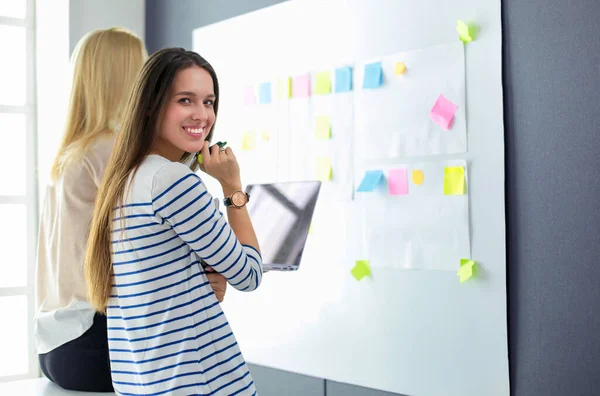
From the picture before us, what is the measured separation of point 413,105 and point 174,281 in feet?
3.94

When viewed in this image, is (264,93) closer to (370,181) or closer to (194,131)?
(370,181)

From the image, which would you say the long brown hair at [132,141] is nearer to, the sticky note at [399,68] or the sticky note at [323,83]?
the sticky note at [399,68]

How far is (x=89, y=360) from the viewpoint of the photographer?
171cm

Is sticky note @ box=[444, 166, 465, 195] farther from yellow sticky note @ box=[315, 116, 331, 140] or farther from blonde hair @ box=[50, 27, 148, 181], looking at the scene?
blonde hair @ box=[50, 27, 148, 181]

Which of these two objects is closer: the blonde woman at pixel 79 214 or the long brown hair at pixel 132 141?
the long brown hair at pixel 132 141

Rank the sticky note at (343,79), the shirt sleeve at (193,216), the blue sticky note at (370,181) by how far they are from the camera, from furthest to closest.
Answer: the sticky note at (343,79) → the blue sticky note at (370,181) → the shirt sleeve at (193,216)

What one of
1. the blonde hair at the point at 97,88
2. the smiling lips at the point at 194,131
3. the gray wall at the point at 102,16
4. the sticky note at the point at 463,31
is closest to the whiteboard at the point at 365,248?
the sticky note at the point at 463,31

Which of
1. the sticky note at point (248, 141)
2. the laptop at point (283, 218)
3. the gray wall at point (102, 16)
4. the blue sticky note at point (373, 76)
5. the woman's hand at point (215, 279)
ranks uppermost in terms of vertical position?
the gray wall at point (102, 16)

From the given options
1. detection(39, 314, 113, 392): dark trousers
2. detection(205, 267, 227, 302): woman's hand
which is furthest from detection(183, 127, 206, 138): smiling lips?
detection(39, 314, 113, 392): dark trousers

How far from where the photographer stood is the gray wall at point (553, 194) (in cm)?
179

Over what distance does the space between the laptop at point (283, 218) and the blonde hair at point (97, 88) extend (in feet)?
1.42

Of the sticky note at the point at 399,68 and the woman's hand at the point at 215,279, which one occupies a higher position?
the sticky note at the point at 399,68

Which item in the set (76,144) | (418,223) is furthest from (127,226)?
(418,223)

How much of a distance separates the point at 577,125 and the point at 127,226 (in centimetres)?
118
